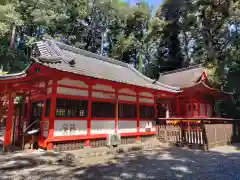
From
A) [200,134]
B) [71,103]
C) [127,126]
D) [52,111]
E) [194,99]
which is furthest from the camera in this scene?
[194,99]

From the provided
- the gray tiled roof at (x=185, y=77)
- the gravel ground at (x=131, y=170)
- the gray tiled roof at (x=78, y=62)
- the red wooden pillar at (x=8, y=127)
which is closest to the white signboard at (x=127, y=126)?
the gray tiled roof at (x=78, y=62)

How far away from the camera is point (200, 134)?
30.9 feet

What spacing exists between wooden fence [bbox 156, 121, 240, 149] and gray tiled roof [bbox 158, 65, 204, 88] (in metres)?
5.57

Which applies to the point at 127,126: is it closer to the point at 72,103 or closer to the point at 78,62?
the point at 72,103

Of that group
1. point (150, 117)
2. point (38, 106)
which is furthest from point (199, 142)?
point (38, 106)

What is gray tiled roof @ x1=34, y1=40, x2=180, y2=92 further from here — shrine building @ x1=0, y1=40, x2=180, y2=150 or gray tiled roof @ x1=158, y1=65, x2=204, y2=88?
gray tiled roof @ x1=158, y1=65, x2=204, y2=88

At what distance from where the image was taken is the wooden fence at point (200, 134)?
30.6 ft

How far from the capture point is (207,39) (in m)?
25.2

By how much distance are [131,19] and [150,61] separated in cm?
685

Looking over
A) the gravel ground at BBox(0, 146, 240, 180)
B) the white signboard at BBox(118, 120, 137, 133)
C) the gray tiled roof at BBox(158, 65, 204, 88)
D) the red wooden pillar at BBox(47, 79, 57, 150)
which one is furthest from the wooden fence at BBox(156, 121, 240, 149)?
the red wooden pillar at BBox(47, 79, 57, 150)

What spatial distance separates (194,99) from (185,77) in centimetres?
339

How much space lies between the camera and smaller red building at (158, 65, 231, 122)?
14.6 m

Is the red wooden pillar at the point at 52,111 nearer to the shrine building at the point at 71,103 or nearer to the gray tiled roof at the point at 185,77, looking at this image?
the shrine building at the point at 71,103

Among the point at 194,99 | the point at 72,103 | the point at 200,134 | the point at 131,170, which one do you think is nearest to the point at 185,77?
the point at 194,99
